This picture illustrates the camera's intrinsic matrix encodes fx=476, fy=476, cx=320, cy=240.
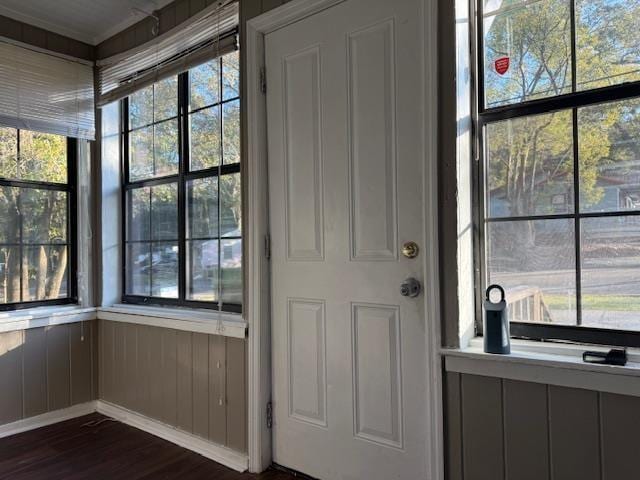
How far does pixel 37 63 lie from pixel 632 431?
11.6ft

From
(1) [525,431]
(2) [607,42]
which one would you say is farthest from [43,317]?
(2) [607,42]

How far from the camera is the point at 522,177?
1.67m

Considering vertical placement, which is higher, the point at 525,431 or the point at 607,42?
the point at 607,42

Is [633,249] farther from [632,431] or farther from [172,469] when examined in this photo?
[172,469]

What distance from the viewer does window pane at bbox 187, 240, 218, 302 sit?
108 inches

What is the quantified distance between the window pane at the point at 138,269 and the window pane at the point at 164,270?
0.07 meters

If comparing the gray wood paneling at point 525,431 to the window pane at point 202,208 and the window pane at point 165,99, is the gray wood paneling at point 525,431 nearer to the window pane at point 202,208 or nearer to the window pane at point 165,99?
the window pane at point 202,208

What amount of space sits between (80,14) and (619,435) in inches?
136

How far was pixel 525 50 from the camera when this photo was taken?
1.68m

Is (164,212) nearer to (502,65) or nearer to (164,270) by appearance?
(164,270)

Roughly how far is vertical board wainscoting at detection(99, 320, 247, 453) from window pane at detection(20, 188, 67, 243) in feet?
2.22

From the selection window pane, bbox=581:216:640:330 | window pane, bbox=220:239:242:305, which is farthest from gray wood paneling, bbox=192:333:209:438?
window pane, bbox=581:216:640:330

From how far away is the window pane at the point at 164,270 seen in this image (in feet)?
9.70

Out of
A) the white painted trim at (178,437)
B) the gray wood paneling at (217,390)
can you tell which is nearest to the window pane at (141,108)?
the gray wood paneling at (217,390)
